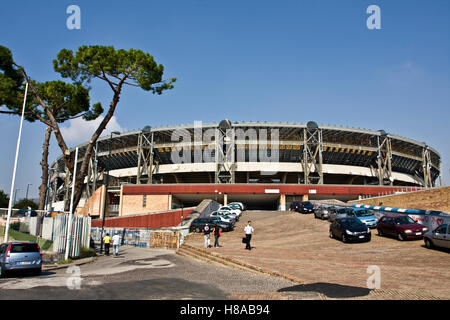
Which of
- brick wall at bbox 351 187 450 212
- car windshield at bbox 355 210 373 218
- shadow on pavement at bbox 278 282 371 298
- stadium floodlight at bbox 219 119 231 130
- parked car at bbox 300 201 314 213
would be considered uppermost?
stadium floodlight at bbox 219 119 231 130

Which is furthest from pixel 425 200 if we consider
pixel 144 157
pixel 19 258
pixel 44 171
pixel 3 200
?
pixel 3 200

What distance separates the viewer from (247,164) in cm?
5506

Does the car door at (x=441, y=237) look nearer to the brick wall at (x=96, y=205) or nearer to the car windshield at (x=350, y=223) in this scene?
the car windshield at (x=350, y=223)

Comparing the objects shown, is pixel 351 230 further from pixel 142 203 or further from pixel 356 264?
pixel 142 203

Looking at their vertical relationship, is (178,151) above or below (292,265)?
above

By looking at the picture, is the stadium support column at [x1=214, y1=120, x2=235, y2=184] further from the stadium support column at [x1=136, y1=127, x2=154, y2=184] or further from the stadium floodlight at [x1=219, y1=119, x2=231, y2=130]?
the stadium support column at [x1=136, y1=127, x2=154, y2=184]

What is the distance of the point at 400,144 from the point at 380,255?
57.1 meters

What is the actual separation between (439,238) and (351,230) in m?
4.30

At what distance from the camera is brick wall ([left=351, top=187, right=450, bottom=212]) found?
1066 inches

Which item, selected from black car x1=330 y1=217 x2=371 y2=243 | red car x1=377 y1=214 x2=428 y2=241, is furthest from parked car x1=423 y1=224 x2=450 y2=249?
black car x1=330 y1=217 x2=371 y2=243
